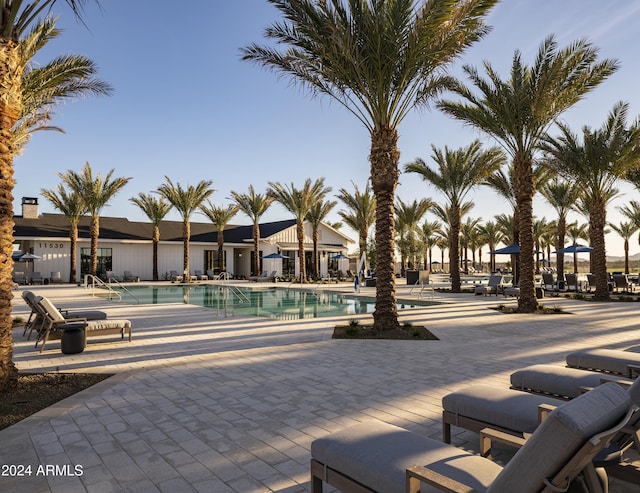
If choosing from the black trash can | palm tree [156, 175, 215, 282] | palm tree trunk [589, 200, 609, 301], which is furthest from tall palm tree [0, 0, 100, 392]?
palm tree [156, 175, 215, 282]

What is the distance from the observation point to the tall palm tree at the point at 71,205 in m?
30.7

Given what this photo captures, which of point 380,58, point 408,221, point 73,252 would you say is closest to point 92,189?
point 73,252

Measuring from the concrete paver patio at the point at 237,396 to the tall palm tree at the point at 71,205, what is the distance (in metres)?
23.5

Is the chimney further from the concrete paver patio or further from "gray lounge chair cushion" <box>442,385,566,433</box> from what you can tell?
"gray lounge chair cushion" <box>442,385,566,433</box>

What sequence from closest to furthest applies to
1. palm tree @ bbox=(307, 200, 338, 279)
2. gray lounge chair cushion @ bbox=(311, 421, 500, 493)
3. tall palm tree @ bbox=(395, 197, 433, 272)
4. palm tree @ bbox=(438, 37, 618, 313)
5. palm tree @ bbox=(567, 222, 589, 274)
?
1. gray lounge chair cushion @ bbox=(311, 421, 500, 493)
2. palm tree @ bbox=(438, 37, 618, 313)
3. tall palm tree @ bbox=(395, 197, 433, 272)
4. palm tree @ bbox=(307, 200, 338, 279)
5. palm tree @ bbox=(567, 222, 589, 274)

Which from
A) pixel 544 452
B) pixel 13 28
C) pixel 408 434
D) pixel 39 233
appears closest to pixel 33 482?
pixel 408 434

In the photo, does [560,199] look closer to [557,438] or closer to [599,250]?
[599,250]

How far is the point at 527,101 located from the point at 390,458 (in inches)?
578

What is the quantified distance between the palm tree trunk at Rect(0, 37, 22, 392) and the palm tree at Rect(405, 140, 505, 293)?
20483 millimetres

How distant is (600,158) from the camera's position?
18.0 m

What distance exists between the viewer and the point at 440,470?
2406 millimetres

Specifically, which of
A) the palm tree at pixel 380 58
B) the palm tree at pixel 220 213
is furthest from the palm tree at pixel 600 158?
the palm tree at pixel 220 213

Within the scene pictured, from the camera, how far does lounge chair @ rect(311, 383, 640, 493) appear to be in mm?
1854

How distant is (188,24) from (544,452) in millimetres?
14926
